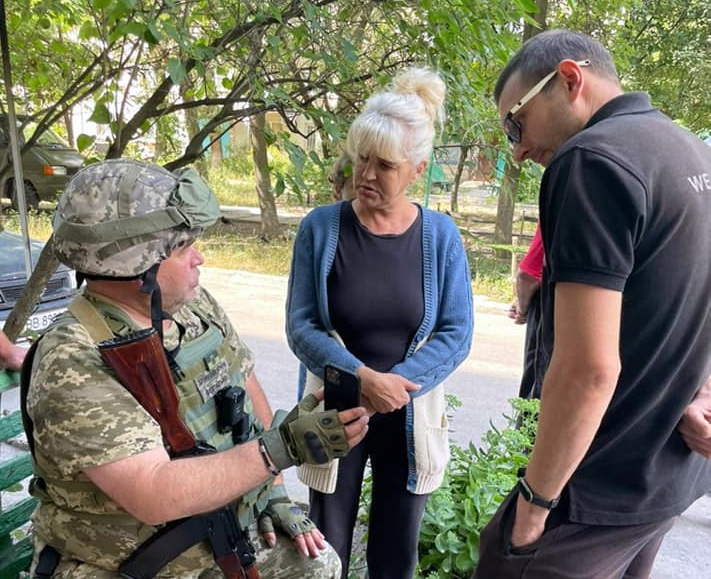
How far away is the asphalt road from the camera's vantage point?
10.5 ft

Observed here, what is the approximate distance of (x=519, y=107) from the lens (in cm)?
147

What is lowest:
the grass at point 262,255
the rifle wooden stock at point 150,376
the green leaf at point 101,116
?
the grass at point 262,255

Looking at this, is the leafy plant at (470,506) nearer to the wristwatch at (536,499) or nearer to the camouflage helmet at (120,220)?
the wristwatch at (536,499)

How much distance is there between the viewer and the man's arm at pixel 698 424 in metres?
1.39

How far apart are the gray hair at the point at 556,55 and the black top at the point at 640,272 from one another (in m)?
0.11

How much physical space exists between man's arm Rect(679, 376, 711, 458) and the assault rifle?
1.10 m

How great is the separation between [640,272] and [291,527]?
3.87ft

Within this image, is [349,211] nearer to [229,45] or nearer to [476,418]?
[229,45]

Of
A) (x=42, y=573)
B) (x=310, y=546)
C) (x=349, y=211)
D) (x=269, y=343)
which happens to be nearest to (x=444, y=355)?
(x=349, y=211)

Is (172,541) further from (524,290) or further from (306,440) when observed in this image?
(524,290)

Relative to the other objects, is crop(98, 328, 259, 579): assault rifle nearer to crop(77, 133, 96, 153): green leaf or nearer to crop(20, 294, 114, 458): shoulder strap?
crop(20, 294, 114, 458): shoulder strap

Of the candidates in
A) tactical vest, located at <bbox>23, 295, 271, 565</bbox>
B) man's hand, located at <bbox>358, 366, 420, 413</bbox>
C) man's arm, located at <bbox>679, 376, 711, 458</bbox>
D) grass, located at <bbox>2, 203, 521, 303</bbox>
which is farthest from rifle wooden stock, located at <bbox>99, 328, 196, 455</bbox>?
grass, located at <bbox>2, 203, 521, 303</bbox>

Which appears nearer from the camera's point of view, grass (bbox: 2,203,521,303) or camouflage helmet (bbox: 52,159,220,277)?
camouflage helmet (bbox: 52,159,220,277)

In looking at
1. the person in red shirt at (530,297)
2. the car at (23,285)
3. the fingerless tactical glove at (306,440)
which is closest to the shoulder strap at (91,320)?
the fingerless tactical glove at (306,440)
